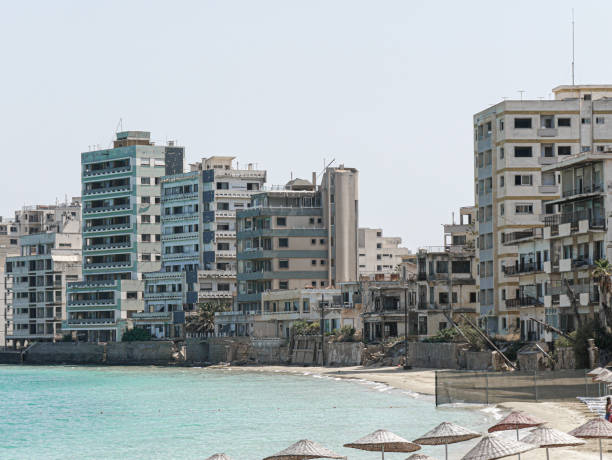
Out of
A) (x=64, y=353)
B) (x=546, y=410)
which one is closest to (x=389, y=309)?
(x=546, y=410)

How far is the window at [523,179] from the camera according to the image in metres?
103

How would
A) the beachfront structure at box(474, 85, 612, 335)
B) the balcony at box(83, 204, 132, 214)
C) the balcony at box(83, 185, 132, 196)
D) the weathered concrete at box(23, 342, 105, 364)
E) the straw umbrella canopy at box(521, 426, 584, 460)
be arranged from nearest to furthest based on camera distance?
the straw umbrella canopy at box(521, 426, 584, 460)
the beachfront structure at box(474, 85, 612, 335)
the weathered concrete at box(23, 342, 105, 364)
the balcony at box(83, 185, 132, 196)
the balcony at box(83, 204, 132, 214)

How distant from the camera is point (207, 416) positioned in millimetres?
82688

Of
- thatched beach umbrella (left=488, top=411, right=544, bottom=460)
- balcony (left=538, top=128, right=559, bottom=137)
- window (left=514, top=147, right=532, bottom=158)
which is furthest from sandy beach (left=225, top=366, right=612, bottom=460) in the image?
balcony (left=538, top=128, right=559, bottom=137)

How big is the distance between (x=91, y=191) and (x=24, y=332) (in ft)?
83.6

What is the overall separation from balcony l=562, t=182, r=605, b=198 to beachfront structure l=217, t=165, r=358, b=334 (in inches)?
2220

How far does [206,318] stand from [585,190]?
7551 centimetres

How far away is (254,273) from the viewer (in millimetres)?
144250

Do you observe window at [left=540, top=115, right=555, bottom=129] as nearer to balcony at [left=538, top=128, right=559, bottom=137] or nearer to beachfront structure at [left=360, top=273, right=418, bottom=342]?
balcony at [left=538, top=128, right=559, bottom=137]

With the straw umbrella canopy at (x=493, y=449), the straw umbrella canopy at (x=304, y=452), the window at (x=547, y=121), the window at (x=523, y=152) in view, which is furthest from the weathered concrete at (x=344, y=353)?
the straw umbrella canopy at (x=493, y=449)

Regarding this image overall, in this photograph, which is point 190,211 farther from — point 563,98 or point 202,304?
point 563,98

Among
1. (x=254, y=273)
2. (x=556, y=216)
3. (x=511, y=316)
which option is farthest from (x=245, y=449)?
(x=254, y=273)

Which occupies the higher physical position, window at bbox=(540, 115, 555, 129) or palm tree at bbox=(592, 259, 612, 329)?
window at bbox=(540, 115, 555, 129)

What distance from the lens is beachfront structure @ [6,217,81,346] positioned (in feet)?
608
